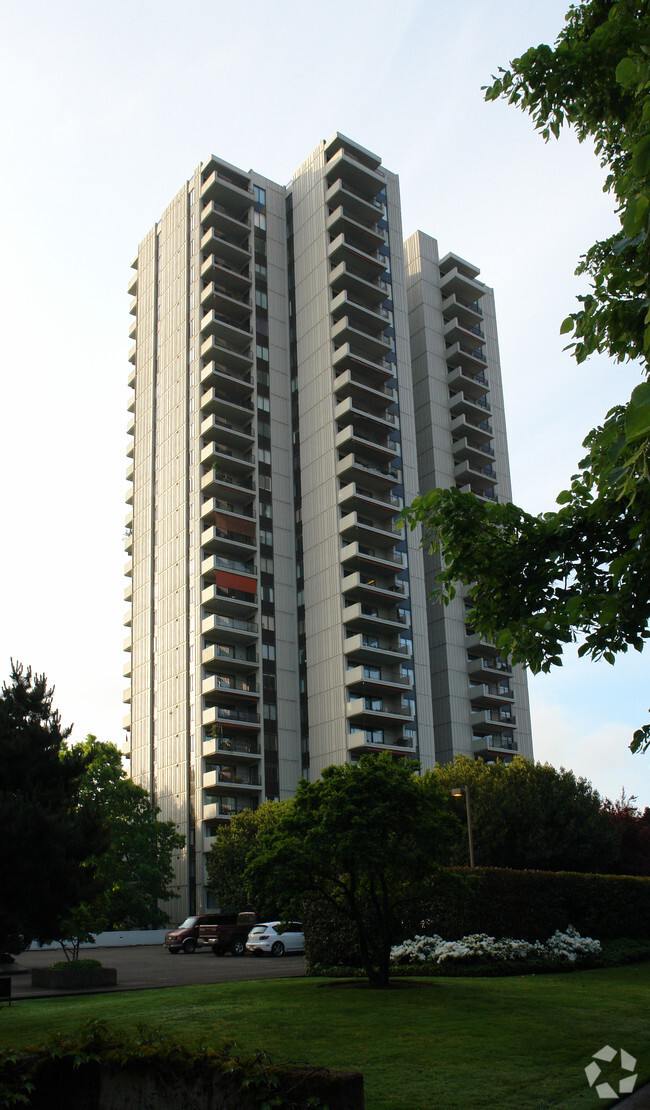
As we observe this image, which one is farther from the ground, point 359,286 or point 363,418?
point 359,286

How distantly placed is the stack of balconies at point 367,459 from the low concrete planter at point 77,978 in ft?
118

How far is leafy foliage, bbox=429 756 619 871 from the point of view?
160 feet

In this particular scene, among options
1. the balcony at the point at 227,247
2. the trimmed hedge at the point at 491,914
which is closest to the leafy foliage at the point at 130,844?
the trimmed hedge at the point at 491,914

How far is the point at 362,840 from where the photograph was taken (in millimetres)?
19375

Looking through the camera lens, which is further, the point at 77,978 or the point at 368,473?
the point at 368,473

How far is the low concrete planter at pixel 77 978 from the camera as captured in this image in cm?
2542

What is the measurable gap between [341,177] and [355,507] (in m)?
28.9

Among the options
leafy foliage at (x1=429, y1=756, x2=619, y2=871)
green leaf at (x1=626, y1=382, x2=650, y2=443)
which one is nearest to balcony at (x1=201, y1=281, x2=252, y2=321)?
leafy foliage at (x1=429, y1=756, x2=619, y2=871)

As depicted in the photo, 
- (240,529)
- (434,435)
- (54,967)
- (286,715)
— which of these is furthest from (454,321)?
(54,967)

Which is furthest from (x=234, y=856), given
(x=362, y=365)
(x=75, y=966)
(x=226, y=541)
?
(x=362, y=365)

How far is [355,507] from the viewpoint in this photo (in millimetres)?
68062

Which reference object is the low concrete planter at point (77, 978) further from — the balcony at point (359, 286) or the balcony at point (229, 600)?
the balcony at point (359, 286)

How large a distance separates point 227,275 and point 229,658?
3160 centimetres

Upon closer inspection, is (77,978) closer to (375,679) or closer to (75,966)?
(75,966)
